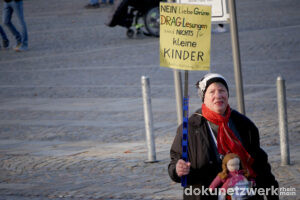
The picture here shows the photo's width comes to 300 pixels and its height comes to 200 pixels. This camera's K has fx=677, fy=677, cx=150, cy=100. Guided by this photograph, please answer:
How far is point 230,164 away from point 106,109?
7.65 m

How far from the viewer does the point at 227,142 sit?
4.00 meters

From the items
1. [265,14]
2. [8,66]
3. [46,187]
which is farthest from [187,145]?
[265,14]

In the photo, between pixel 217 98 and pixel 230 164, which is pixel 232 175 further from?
pixel 217 98

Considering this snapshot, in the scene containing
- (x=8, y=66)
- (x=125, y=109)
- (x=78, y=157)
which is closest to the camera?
(x=78, y=157)

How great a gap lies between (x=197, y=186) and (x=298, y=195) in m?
2.25

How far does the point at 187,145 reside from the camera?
162 inches

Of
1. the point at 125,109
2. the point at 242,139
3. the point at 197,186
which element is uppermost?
the point at 242,139

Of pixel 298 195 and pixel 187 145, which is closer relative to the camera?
pixel 187 145

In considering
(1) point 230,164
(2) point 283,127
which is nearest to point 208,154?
(1) point 230,164

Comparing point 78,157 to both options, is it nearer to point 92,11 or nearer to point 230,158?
point 230,158

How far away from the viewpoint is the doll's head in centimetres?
390

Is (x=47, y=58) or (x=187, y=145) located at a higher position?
(x=187, y=145)

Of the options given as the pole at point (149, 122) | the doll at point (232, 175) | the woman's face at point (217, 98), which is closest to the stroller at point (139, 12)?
the pole at point (149, 122)

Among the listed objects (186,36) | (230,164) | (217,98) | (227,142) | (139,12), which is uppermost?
(186,36)
